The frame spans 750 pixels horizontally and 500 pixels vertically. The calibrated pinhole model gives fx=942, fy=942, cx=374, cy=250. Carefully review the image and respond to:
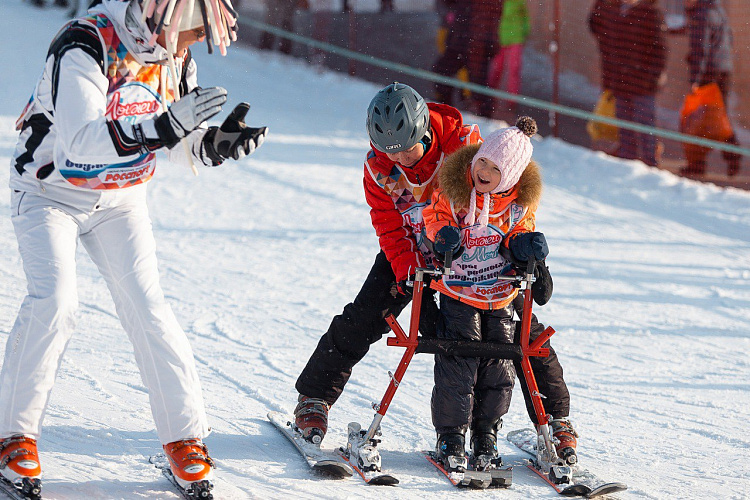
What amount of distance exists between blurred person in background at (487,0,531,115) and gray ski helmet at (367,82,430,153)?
7341 mm

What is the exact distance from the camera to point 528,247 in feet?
11.5

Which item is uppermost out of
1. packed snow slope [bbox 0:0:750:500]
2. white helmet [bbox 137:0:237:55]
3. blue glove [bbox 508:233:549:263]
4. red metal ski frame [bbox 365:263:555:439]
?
white helmet [bbox 137:0:237:55]

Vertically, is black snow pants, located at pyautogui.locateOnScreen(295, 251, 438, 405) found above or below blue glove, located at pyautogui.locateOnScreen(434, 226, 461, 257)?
below

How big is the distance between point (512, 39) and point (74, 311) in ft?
27.7

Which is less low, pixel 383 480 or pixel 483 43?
pixel 483 43

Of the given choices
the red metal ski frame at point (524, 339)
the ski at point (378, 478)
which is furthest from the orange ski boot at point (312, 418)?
the red metal ski frame at point (524, 339)

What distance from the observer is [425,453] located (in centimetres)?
400

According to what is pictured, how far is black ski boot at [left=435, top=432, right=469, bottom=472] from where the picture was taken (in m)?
3.70

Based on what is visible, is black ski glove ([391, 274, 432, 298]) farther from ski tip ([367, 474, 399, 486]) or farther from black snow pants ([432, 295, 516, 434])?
ski tip ([367, 474, 399, 486])

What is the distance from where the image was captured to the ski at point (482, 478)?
143 inches

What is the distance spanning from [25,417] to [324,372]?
1264 mm

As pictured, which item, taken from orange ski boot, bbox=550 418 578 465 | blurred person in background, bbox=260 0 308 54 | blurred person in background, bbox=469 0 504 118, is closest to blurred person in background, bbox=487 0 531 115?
blurred person in background, bbox=469 0 504 118

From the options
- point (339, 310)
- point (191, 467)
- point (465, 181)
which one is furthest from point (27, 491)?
point (339, 310)

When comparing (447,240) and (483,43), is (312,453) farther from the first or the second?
(483,43)
